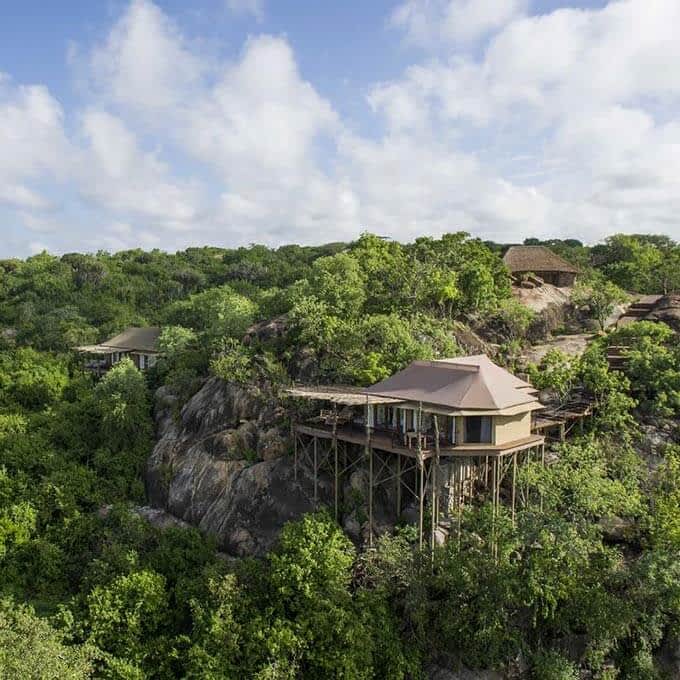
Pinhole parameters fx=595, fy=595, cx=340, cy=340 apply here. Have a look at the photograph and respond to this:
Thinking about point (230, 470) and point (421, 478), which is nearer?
point (421, 478)

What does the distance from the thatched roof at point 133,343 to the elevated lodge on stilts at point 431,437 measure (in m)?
25.5

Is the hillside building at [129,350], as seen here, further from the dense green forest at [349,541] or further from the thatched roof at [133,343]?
the dense green forest at [349,541]

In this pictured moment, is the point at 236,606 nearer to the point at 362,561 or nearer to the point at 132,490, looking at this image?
the point at 362,561

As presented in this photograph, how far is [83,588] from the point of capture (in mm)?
26719

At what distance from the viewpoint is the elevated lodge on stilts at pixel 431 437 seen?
25922mm

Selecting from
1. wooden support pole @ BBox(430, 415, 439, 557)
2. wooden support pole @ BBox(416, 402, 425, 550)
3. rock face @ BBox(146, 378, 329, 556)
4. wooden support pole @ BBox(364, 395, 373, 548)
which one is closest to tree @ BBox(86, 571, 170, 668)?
rock face @ BBox(146, 378, 329, 556)

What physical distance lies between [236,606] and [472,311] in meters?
27.9

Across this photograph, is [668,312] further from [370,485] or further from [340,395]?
[370,485]

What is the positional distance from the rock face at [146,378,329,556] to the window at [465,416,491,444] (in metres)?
7.55

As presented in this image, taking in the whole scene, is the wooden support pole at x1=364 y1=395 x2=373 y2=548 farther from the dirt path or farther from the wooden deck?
the dirt path

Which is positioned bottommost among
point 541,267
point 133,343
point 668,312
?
point 133,343

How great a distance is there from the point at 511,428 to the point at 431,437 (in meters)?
3.87

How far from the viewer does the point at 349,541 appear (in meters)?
25.2

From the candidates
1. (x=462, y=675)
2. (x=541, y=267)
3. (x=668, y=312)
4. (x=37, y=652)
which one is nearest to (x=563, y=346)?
(x=668, y=312)
